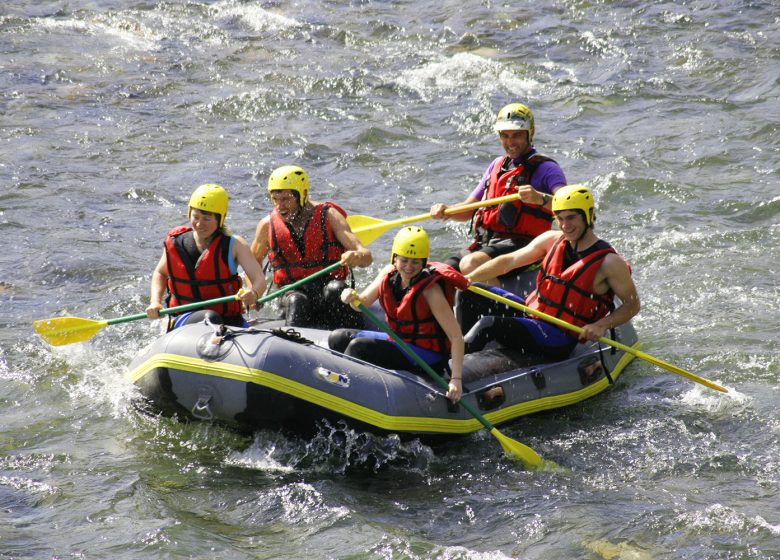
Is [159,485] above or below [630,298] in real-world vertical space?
below

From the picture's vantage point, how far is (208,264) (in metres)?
7.43

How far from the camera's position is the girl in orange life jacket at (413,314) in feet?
22.3

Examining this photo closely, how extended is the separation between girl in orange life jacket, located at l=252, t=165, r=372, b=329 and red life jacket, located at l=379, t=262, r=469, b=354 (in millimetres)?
845

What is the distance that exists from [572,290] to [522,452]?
1210 millimetres

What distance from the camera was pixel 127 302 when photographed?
9930 mm

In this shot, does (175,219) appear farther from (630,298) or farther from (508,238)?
(630,298)

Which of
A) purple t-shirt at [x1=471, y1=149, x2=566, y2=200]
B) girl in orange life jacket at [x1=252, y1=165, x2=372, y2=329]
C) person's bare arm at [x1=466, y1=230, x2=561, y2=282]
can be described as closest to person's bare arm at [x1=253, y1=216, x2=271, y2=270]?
girl in orange life jacket at [x1=252, y1=165, x2=372, y2=329]

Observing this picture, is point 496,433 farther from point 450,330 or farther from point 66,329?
point 66,329

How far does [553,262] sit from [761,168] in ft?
20.4

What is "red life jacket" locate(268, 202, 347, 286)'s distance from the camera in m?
7.85

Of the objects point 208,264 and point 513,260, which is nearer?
point 208,264

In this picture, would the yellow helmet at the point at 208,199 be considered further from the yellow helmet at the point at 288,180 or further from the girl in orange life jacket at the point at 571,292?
the girl in orange life jacket at the point at 571,292

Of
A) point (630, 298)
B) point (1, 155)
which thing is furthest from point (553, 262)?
point (1, 155)

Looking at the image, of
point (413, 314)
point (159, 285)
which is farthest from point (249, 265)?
point (413, 314)
